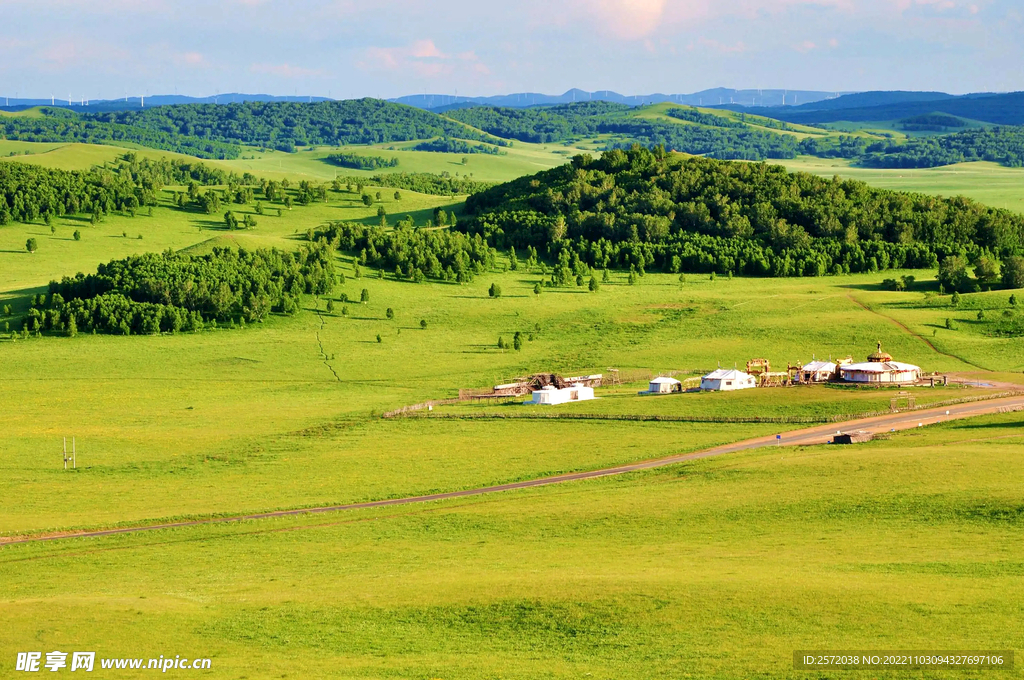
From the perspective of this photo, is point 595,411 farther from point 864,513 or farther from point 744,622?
point 744,622

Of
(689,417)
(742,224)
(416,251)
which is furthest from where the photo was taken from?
(742,224)

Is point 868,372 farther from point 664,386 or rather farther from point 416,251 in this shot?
point 416,251

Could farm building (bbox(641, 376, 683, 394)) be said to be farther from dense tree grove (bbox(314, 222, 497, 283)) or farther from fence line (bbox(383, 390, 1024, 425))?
dense tree grove (bbox(314, 222, 497, 283))

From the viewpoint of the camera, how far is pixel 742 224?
174 metres

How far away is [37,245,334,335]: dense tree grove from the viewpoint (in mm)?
124375

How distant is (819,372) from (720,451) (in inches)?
1013

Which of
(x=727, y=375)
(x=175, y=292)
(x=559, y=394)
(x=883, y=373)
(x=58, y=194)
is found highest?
(x=58, y=194)

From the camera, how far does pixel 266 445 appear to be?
85000 mm

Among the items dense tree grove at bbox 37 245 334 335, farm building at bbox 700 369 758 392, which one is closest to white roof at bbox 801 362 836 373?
farm building at bbox 700 369 758 392

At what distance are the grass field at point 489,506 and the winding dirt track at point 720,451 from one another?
1.51m

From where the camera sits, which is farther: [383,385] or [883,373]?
[383,385]

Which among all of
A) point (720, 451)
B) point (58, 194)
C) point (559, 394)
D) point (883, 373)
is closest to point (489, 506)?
point (720, 451)

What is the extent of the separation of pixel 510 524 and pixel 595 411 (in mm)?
32104

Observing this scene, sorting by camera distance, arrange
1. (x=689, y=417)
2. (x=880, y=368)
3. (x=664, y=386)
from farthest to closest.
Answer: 1. (x=664, y=386)
2. (x=880, y=368)
3. (x=689, y=417)
